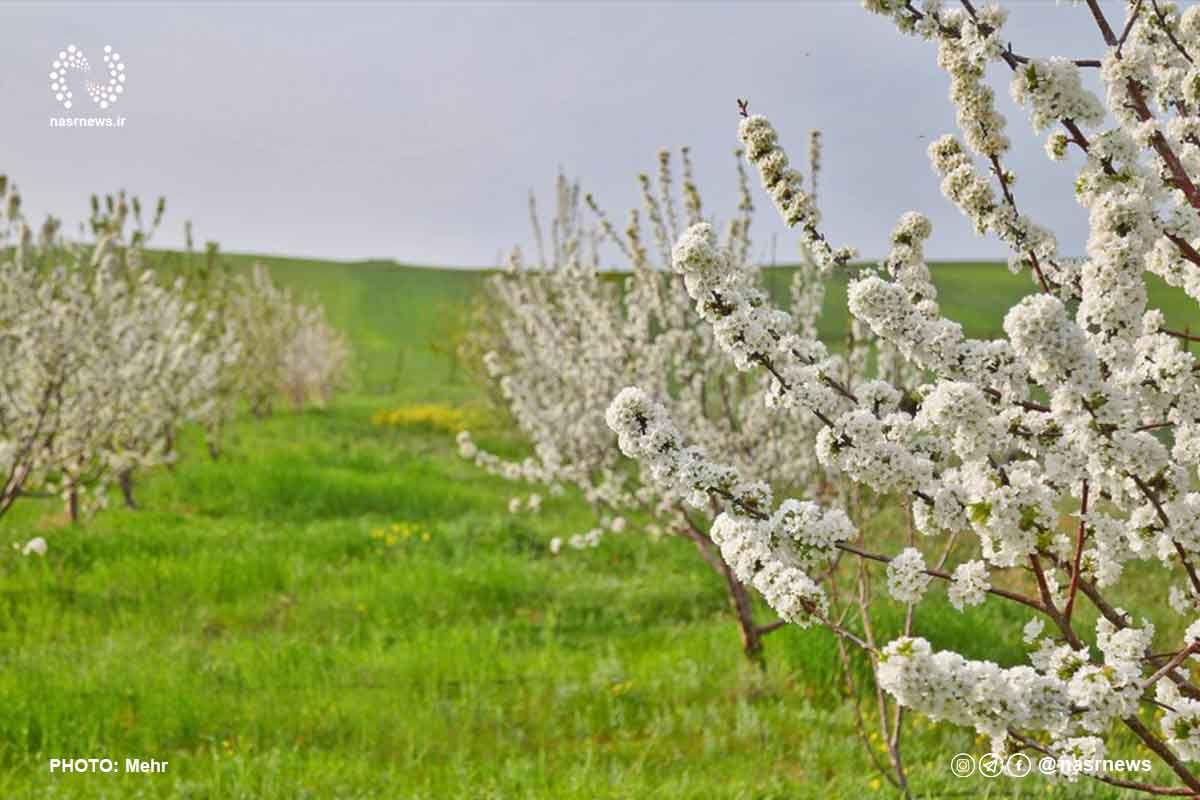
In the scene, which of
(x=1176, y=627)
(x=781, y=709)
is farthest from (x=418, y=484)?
(x=1176, y=627)

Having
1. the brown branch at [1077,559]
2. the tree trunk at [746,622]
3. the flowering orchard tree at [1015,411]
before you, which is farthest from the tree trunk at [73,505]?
the brown branch at [1077,559]

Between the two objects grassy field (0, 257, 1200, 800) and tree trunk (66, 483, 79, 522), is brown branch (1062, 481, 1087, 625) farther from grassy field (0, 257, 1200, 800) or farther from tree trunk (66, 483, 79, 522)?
tree trunk (66, 483, 79, 522)

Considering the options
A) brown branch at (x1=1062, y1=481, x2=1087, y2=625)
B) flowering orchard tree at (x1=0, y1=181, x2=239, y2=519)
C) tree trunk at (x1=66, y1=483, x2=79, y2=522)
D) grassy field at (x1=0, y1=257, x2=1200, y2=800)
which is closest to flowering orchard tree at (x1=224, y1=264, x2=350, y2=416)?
flowering orchard tree at (x1=0, y1=181, x2=239, y2=519)

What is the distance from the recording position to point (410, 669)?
6.45 m

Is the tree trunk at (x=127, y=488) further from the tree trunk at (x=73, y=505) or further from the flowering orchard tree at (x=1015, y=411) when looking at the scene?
the flowering orchard tree at (x=1015, y=411)

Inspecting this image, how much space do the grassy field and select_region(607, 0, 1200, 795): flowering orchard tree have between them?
1.13 meters

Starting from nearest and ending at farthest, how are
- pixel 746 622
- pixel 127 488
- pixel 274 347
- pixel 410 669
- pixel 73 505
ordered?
pixel 746 622
pixel 410 669
pixel 73 505
pixel 127 488
pixel 274 347

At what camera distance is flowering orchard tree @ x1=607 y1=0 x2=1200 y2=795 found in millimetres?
2125

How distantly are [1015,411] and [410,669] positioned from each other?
16.1ft

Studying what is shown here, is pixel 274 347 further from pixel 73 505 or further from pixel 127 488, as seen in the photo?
pixel 73 505

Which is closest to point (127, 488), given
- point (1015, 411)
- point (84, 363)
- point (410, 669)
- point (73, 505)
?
point (73, 505)

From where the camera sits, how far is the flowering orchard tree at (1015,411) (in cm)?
212

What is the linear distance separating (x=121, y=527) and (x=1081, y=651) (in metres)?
9.91

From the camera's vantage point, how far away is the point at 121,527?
32.9 ft
